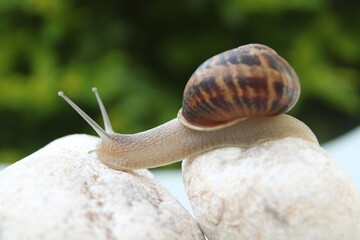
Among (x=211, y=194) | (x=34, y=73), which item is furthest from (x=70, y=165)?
(x=34, y=73)

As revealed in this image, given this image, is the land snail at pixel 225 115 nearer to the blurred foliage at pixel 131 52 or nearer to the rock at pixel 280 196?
the rock at pixel 280 196

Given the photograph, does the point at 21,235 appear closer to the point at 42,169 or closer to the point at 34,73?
the point at 42,169

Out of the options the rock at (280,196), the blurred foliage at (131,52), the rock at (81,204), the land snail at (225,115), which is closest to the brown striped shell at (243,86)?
the land snail at (225,115)

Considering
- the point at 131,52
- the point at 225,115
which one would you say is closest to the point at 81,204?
the point at 225,115

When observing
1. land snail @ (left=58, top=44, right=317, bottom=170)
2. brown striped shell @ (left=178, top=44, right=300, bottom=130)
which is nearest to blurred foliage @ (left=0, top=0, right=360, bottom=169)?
land snail @ (left=58, top=44, right=317, bottom=170)

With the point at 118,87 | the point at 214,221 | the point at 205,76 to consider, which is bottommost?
the point at 118,87

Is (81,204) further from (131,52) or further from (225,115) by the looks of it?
(131,52)

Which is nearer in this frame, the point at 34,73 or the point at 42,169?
the point at 42,169
